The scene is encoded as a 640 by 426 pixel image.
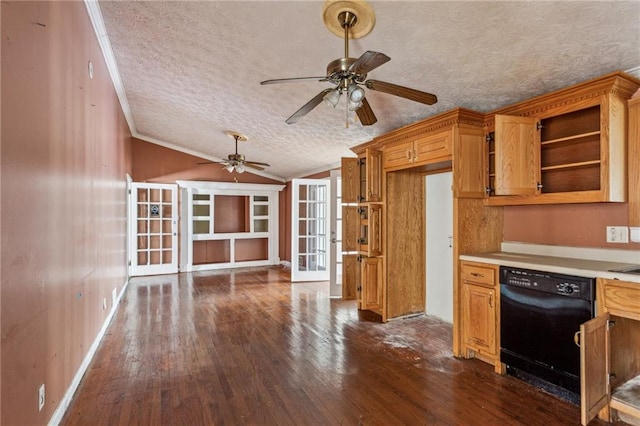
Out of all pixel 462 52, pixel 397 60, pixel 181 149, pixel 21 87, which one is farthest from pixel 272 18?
pixel 181 149

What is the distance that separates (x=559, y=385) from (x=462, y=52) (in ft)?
8.09

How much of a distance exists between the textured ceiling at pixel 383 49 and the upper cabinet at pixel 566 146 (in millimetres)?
227

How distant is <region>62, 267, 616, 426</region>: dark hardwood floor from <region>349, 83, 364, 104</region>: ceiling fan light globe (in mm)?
1988

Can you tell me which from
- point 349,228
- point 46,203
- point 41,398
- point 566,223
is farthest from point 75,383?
point 566,223

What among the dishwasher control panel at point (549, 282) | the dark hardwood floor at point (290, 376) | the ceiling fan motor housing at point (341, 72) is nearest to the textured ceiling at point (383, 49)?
the ceiling fan motor housing at point (341, 72)

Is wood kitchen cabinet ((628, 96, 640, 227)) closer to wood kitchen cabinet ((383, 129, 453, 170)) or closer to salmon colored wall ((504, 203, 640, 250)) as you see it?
salmon colored wall ((504, 203, 640, 250))

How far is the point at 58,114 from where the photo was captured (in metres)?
2.12

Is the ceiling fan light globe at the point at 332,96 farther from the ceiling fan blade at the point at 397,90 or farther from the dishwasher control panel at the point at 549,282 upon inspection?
the dishwasher control panel at the point at 549,282

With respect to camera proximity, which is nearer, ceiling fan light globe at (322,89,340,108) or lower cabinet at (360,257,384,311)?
ceiling fan light globe at (322,89,340,108)

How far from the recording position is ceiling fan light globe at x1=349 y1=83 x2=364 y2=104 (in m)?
2.04

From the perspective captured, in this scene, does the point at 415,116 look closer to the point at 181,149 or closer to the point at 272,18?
the point at 272,18

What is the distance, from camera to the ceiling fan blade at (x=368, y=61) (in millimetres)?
1774

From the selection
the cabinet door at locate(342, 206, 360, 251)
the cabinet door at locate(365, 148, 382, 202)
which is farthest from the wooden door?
the cabinet door at locate(365, 148, 382, 202)

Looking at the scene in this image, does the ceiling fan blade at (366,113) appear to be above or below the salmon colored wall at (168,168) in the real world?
below
